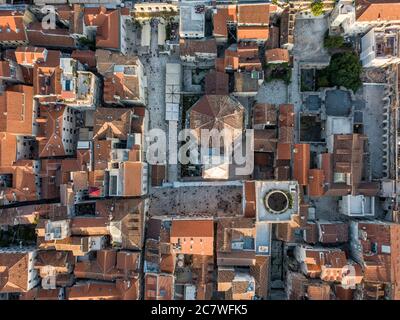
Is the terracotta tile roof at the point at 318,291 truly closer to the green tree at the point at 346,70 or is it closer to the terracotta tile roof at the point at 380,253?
the terracotta tile roof at the point at 380,253

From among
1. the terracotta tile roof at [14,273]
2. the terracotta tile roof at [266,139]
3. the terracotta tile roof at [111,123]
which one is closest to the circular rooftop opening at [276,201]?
the terracotta tile roof at [266,139]

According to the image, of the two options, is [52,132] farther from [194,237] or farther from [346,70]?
[346,70]

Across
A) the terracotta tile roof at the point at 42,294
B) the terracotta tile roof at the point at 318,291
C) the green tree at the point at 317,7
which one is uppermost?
the green tree at the point at 317,7

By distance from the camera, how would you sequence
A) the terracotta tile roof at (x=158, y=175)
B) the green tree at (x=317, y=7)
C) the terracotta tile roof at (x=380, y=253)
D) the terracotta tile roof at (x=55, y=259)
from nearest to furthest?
the terracotta tile roof at (x=380, y=253)
the terracotta tile roof at (x=55, y=259)
the green tree at (x=317, y=7)
the terracotta tile roof at (x=158, y=175)

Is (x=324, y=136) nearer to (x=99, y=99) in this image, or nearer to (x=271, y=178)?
(x=271, y=178)

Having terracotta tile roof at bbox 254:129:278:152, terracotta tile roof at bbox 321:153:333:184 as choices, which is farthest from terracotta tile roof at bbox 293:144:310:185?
terracotta tile roof at bbox 254:129:278:152

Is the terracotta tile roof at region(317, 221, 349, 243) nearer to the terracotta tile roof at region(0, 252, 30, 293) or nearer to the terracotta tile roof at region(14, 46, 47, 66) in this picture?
the terracotta tile roof at region(0, 252, 30, 293)

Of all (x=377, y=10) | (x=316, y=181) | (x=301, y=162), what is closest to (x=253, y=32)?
(x=377, y=10)

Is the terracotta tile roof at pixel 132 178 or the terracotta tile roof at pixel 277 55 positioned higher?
the terracotta tile roof at pixel 277 55
